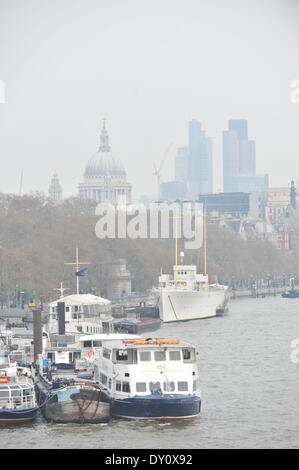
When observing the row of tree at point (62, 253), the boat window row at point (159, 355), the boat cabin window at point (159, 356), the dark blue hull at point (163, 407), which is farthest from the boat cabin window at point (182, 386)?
the row of tree at point (62, 253)

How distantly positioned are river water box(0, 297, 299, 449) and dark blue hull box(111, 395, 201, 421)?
0.35 m

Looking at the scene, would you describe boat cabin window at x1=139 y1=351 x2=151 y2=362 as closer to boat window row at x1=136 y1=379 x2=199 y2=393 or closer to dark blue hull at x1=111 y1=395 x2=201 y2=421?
boat window row at x1=136 y1=379 x2=199 y2=393

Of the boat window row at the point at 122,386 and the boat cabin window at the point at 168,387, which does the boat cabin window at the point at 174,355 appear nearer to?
the boat cabin window at the point at 168,387

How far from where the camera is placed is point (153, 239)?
171 meters

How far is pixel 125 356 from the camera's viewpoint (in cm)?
5150

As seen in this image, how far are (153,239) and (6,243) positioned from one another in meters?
41.1

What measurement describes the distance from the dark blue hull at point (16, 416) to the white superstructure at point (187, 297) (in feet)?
183

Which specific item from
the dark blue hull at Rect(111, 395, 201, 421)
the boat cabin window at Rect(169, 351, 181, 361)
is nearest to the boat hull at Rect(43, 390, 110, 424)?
the dark blue hull at Rect(111, 395, 201, 421)

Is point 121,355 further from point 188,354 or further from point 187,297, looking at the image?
point 187,297

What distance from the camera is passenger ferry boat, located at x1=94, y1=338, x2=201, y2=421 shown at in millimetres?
49625

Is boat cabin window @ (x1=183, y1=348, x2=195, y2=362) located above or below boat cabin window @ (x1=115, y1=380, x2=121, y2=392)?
above
